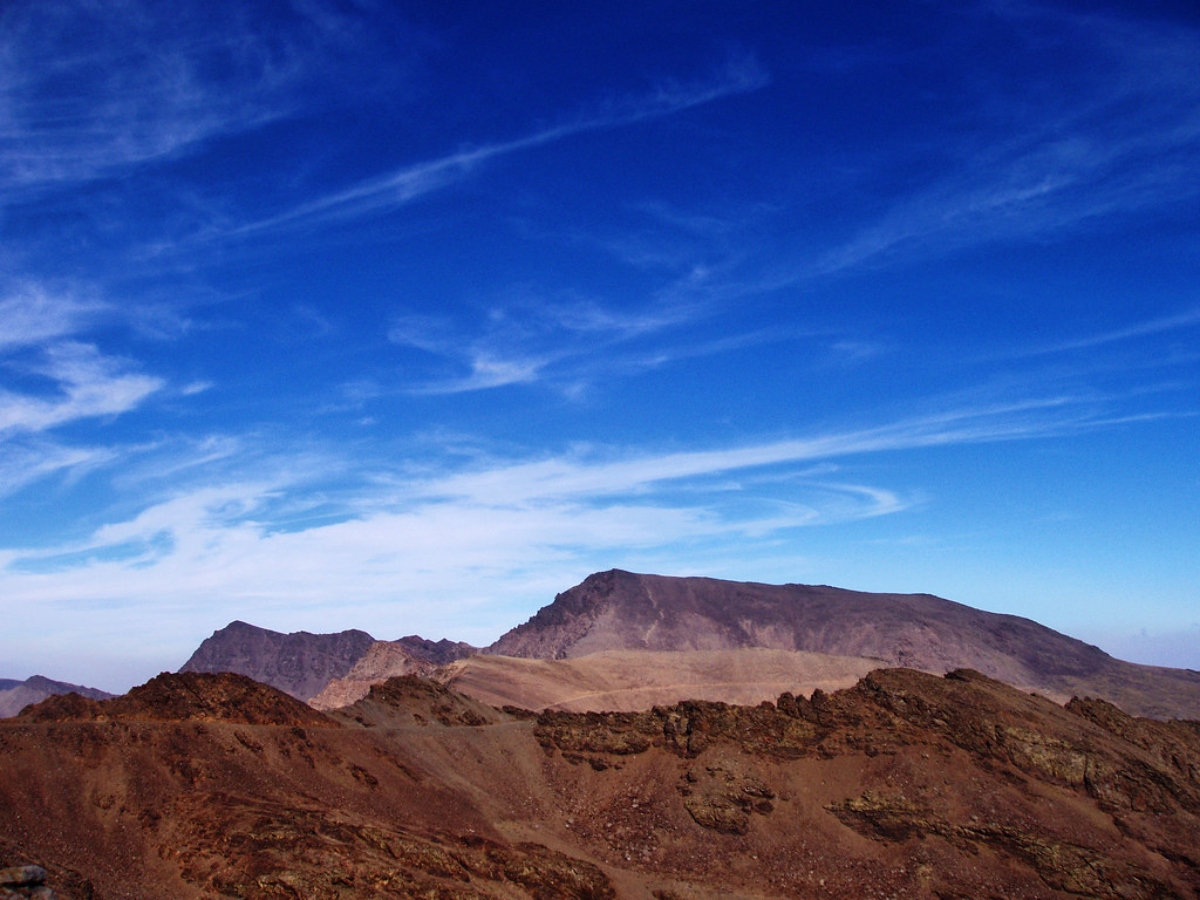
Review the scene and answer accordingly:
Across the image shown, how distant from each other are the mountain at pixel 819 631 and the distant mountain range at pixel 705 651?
298 mm

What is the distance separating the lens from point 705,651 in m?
126

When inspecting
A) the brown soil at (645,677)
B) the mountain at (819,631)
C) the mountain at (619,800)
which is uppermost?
the mountain at (819,631)

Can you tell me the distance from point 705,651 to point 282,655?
102m

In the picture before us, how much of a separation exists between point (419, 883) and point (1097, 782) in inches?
1208

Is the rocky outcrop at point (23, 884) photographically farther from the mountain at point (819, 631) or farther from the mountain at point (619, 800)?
the mountain at point (819, 631)

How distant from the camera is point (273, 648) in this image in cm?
18638

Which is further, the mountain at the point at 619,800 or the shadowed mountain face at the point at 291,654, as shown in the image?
the shadowed mountain face at the point at 291,654

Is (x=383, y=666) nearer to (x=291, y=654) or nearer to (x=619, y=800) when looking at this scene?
(x=291, y=654)

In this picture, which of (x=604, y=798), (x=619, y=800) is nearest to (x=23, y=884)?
(x=619, y=800)

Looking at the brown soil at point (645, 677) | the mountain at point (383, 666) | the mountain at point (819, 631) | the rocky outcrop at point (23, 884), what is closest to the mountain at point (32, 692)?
the mountain at point (383, 666)

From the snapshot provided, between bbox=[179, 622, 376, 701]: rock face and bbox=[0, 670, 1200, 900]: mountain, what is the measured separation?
138 m

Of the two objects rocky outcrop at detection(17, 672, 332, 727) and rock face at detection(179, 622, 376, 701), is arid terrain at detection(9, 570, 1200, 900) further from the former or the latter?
rock face at detection(179, 622, 376, 701)

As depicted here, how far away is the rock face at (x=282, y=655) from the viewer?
582 feet

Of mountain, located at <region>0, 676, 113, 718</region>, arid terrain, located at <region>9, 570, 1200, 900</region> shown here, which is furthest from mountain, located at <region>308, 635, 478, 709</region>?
mountain, located at <region>0, 676, 113, 718</region>
